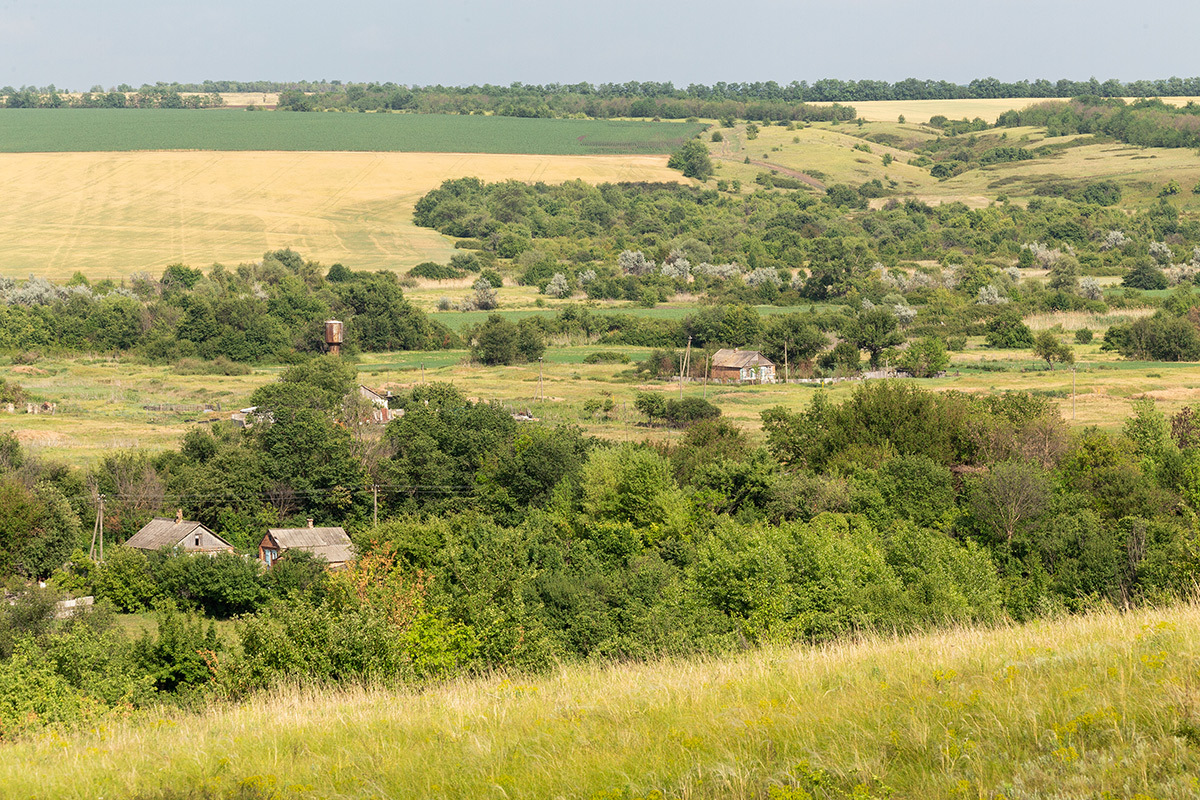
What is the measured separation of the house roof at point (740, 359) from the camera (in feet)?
251

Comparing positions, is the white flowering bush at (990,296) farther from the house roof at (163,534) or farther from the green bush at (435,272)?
the house roof at (163,534)

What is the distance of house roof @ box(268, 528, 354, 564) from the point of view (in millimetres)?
40625

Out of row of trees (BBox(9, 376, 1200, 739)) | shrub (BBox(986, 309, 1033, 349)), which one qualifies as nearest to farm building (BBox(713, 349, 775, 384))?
row of trees (BBox(9, 376, 1200, 739))

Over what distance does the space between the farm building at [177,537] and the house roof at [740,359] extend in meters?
42.1

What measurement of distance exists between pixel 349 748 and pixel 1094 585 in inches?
1047

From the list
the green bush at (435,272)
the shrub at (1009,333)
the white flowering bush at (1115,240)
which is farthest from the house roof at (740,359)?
the white flowering bush at (1115,240)

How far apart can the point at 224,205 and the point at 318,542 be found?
400 ft

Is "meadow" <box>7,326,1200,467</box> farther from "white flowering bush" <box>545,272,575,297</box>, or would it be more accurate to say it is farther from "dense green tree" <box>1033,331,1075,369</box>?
"white flowering bush" <box>545,272,575,297</box>

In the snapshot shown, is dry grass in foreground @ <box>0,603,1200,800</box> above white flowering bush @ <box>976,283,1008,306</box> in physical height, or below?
above

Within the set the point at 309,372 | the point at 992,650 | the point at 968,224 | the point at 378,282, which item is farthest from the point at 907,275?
the point at 992,650

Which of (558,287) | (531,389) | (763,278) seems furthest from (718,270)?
(531,389)

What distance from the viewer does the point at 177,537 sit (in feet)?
133

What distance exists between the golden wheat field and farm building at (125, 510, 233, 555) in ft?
283

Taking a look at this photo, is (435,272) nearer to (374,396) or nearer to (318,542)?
(374,396)
